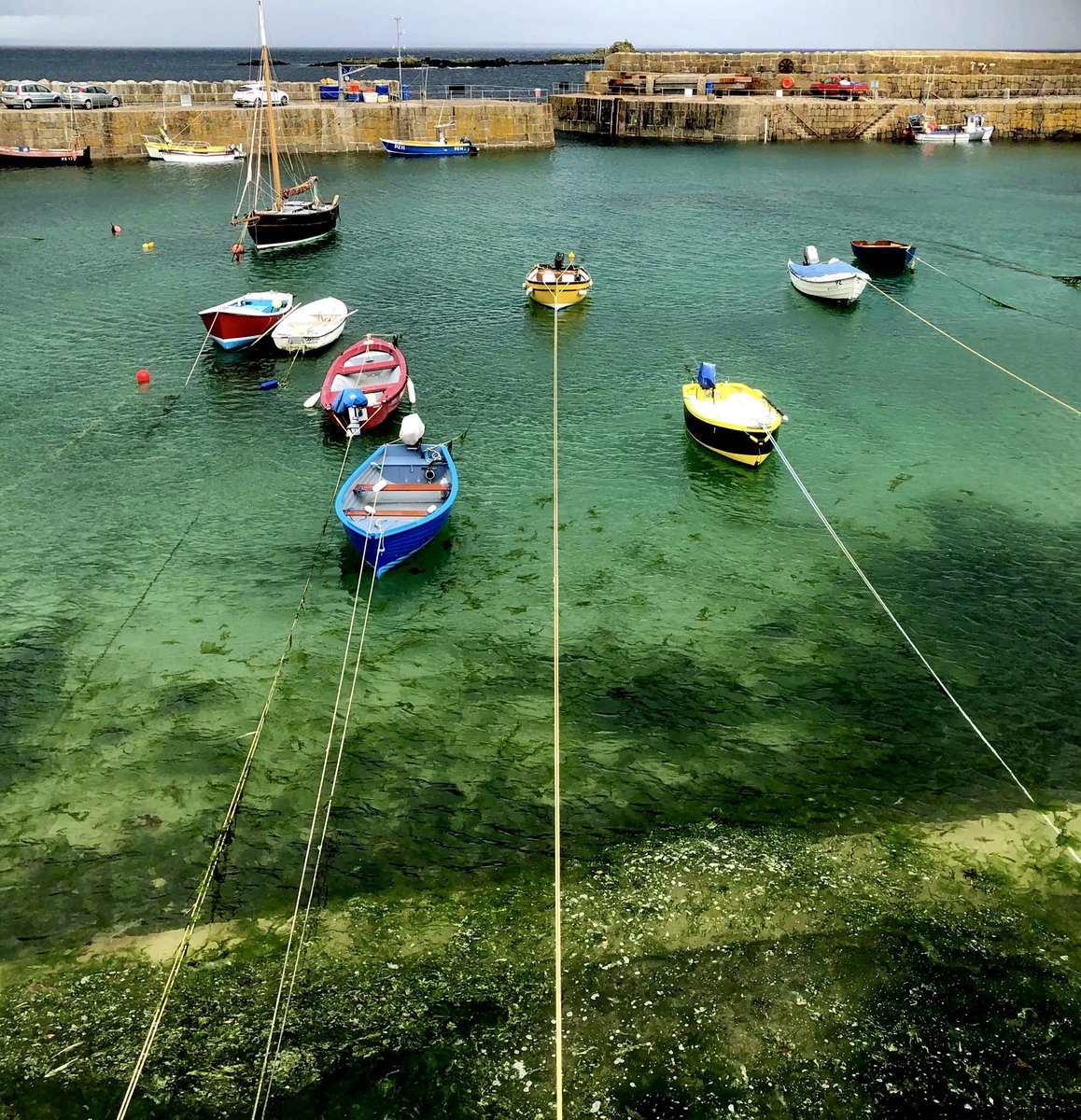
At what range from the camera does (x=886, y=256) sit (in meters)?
39.2

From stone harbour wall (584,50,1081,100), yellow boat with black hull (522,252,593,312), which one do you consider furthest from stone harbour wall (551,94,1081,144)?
yellow boat with black hull (522,252,593,312)

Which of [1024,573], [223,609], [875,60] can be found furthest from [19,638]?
[875,60]

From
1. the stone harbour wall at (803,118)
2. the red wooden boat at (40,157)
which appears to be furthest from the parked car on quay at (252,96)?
the stone harbour wall at (803,118)

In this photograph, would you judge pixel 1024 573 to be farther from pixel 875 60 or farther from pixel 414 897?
pixel 875 60

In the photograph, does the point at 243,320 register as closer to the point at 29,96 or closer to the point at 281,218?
the point at 281,218

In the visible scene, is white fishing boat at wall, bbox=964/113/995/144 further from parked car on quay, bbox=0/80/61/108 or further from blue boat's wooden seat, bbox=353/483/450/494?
blue boat's wooden seat, bbox=353/483/450/494

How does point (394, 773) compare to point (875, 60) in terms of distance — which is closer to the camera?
point (394, 773)

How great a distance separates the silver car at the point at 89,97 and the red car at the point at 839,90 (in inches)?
2491

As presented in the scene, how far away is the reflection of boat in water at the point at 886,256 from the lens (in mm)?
39125

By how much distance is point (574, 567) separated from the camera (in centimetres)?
1878

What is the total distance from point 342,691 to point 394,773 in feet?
7.64

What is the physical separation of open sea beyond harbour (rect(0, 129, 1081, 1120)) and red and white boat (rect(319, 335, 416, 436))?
2.61 feet

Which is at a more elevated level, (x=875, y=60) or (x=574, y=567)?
(x=875, y=60)

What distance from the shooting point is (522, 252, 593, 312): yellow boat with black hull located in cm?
3450
